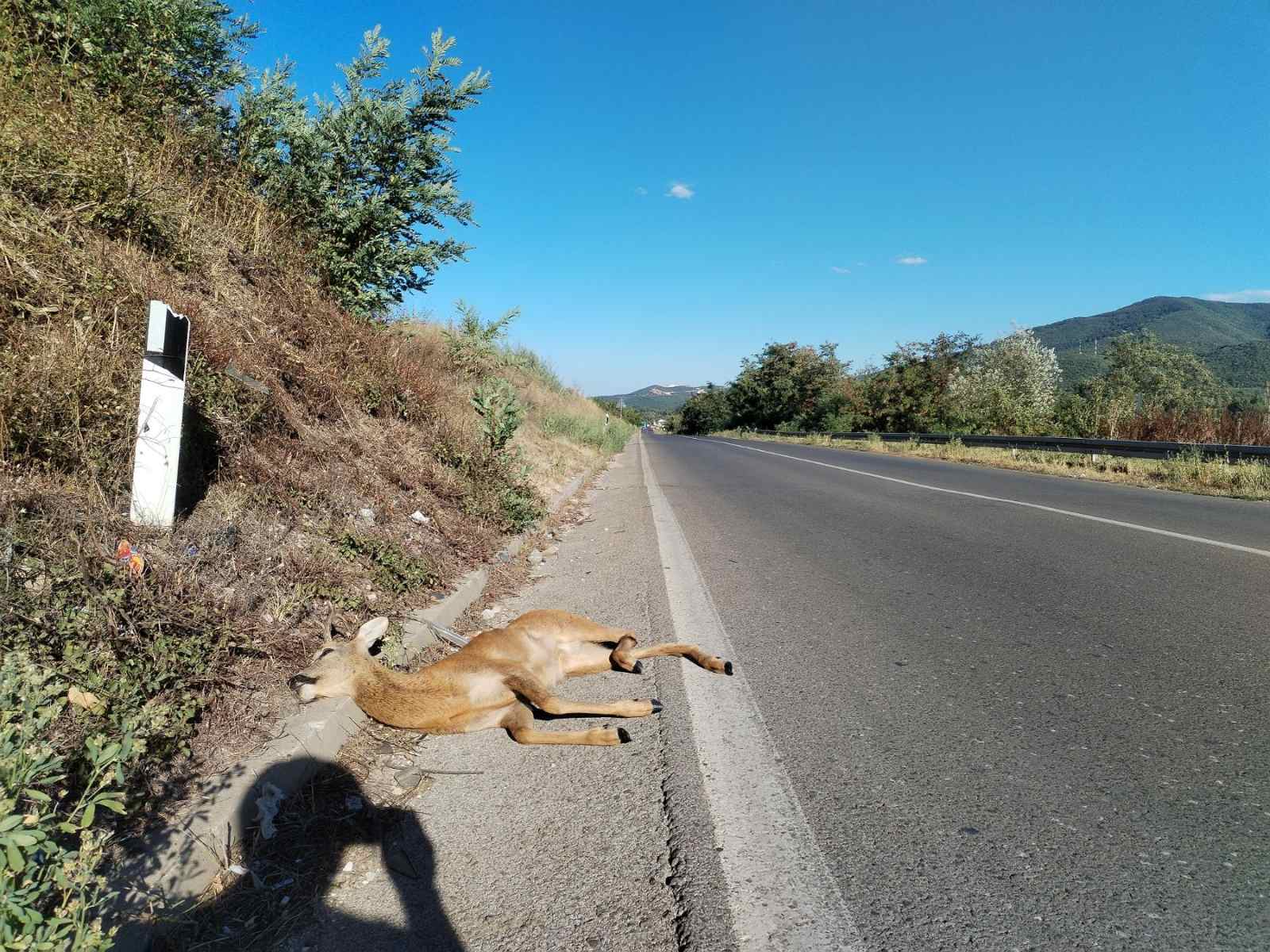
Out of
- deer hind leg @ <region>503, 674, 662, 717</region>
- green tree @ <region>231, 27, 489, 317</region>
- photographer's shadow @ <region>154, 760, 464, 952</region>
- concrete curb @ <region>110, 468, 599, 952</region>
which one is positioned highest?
green tree @ <region>231, 27, 489, 317</region>

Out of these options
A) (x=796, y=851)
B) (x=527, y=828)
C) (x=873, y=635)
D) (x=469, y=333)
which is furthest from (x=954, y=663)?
(x=469, y=333)

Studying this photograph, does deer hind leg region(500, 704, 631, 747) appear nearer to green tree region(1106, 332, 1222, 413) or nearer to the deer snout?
the deer snout

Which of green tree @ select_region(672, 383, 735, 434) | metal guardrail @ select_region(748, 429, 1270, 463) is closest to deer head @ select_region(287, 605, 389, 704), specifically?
metal guardrail @ select_region(748, 429, 1270, 463)

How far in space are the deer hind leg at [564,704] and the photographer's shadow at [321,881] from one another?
67 cm

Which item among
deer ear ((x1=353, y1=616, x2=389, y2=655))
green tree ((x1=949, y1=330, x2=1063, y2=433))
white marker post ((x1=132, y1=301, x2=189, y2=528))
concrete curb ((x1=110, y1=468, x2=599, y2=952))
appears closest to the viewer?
concrete curb ((x1=110, y1=468, x2=599, y2=952))

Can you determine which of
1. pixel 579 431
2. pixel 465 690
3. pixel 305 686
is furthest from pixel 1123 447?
pixel 305 686

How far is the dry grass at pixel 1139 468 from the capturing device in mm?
11102

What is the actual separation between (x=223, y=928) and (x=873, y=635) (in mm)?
3404

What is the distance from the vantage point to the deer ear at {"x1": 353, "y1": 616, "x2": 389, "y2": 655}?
2.97 meters

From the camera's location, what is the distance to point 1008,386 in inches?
1624

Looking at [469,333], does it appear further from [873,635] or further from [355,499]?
[873,635]

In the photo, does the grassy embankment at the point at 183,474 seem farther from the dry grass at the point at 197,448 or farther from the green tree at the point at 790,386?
the green tree at the point at 790,386

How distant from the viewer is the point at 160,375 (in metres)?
3.63

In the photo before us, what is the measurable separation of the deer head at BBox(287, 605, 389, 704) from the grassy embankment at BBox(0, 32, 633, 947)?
22 cm
